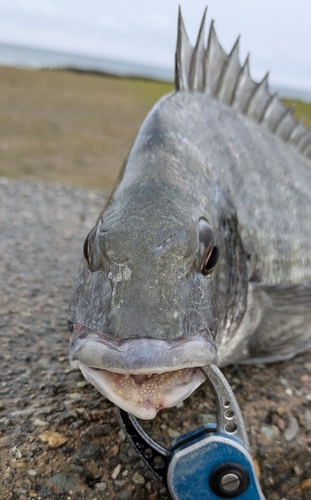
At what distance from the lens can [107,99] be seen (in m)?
23.5

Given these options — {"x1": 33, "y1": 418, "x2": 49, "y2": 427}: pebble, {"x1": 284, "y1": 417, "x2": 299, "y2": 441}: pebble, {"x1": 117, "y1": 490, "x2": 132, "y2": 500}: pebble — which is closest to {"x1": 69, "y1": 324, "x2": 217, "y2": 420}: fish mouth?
{"x1": 117, "y1": 490, "x2": 132, "y2": 500}: pebble

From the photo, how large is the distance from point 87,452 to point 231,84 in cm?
244

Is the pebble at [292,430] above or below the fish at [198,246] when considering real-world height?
below

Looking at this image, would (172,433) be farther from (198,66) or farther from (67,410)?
(198,66)

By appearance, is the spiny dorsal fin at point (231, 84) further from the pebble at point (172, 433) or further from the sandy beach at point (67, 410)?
the pebble at point (172, 433)

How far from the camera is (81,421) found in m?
2.13

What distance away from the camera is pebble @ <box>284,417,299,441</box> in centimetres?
230

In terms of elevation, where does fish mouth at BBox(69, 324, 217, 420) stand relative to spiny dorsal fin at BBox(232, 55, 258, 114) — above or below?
below

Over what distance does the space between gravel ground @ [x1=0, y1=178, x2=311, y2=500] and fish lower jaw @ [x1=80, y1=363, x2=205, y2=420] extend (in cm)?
50

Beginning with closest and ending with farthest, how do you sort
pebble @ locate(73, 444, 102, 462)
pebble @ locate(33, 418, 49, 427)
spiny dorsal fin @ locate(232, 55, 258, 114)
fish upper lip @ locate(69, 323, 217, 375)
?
fish upper lip @ locate(69, 323, 217, 375)
pebble @ locate(73, 444, 102, 462)
pebble @ locate(33, 418, 49, 427)
spiny dorsal fin @ locate(232, 55, 258, 114)

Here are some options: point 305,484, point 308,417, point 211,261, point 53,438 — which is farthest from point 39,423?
point 308,417

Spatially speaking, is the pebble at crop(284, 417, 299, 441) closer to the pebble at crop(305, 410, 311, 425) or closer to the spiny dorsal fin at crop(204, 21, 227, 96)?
the pebble at crop(305, 410, 311, 425)

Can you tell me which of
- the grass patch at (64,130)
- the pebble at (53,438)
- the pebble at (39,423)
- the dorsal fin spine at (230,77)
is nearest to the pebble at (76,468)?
the pebble at (53,438)

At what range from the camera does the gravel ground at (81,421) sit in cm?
189
